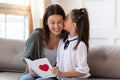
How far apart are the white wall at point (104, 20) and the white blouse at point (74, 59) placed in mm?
1338

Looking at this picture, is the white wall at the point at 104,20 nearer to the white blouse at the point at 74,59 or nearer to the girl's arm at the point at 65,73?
the white blouse at the point at 74,59

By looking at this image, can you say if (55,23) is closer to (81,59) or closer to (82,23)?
(82,23)

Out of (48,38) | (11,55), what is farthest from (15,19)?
(48,38)

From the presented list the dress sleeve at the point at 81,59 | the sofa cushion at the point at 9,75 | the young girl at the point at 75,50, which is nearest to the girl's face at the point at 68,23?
the young girl at the point at 75,50

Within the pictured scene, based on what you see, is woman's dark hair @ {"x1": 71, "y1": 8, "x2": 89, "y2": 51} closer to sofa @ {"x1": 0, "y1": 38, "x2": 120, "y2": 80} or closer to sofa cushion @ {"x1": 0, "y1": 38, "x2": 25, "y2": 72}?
sofa @ {"x1": 0, "y1": 38, "x2": 120, "y2": 80}

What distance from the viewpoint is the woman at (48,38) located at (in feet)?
6.38

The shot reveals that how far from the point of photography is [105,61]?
2.07 meters

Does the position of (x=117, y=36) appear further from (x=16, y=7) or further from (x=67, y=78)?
(x=67, y=78)

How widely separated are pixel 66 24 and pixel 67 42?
0.42ft

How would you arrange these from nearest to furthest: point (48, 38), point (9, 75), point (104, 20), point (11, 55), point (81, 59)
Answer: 1. point (81, 59)
2. point (48, 38)
3. point (9, 75)
4. point (11, 55)
5. point (104, 20)

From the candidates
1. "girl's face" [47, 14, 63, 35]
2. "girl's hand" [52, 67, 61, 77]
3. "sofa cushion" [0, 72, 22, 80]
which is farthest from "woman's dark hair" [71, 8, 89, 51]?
"sofa cushion" [0, 72, 22, 80]

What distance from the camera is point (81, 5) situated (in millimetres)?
3275

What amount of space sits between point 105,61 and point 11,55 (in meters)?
0.84

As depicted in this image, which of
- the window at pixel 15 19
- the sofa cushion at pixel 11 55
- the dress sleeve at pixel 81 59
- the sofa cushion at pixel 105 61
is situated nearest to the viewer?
the dress sleeve at pixel 81 59
